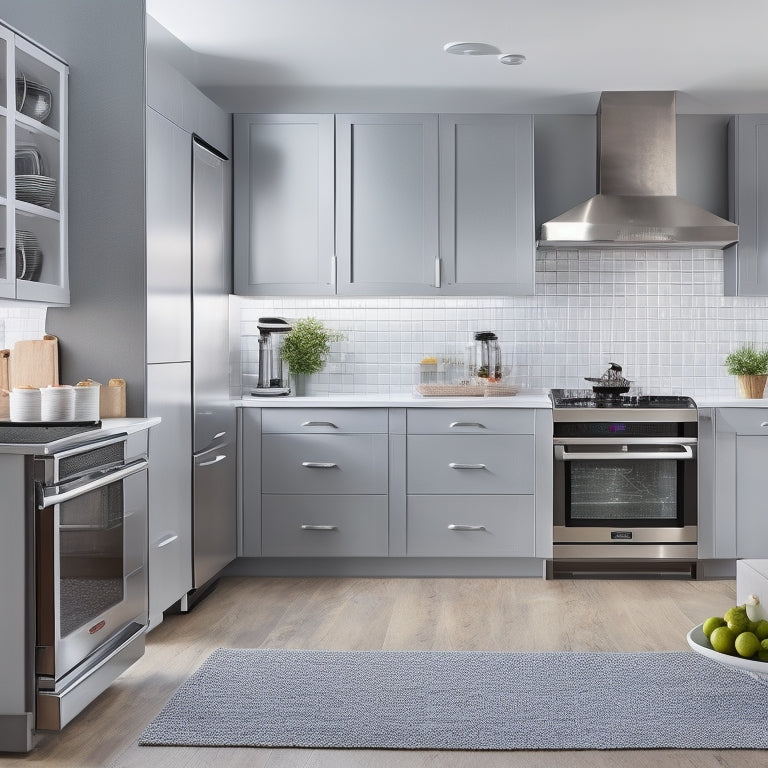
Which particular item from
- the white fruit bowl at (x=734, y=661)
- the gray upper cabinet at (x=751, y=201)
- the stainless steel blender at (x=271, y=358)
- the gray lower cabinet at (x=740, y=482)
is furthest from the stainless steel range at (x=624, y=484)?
the white fruit bowl at (x=734, y=661)

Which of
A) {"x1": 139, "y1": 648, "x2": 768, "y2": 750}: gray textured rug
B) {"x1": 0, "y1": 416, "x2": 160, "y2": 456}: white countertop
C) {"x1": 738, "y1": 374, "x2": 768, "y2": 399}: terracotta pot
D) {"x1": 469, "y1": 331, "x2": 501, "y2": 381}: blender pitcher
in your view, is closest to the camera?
{"x1": 0, "y1": 416, "x2": 160, "y2": 456}: white countertop

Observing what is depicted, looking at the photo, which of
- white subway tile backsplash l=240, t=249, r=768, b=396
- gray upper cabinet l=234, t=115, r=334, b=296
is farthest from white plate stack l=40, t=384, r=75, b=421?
white subway tile backsplash l=240, t=249, r=768, b=396

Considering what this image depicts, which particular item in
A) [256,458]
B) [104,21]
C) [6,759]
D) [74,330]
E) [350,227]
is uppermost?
[104,21]

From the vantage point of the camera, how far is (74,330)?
328 centimetres

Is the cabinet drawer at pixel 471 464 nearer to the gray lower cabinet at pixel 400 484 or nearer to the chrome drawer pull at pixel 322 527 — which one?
the gray lower cabinet at pixel 400 484

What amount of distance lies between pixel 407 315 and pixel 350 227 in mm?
652

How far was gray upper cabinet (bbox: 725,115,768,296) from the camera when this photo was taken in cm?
464

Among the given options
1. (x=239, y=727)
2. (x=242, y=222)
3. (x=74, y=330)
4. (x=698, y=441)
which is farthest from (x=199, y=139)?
(x=698, y=441)

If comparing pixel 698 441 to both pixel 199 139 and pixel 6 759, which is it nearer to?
pixel 199 139

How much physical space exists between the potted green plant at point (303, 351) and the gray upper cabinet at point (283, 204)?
1.00ft

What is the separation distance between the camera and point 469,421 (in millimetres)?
4445

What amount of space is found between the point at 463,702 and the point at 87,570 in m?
1.24

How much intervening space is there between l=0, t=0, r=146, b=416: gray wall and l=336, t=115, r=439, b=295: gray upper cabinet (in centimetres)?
156

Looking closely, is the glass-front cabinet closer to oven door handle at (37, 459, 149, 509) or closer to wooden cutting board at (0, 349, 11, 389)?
wooden cutting board at (0, 349, 11, 389)
